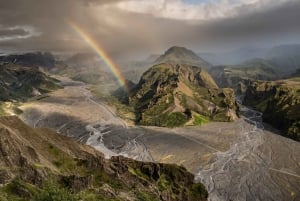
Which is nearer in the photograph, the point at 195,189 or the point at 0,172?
the point at 0,172

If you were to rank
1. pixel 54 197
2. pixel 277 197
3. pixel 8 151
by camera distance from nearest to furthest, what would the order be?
pixel 54 197, pixel 8 151, pixel 277 197

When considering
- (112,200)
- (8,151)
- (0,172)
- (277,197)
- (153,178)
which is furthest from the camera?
(277,197)

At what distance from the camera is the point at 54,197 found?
71.3 meters

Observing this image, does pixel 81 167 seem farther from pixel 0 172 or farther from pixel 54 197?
pixel 54 197

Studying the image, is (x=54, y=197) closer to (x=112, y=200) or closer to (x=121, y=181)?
(x=112, y=200)

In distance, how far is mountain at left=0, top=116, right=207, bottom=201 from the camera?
3497 inches

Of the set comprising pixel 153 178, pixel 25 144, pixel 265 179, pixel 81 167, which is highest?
pixel 25 144

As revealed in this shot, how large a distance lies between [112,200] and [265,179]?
103 metres

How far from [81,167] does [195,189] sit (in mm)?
45657

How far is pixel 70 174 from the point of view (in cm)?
11644

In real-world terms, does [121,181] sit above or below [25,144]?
below

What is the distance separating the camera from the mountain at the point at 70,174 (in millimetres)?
88812

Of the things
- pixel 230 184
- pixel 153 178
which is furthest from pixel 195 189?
pixel 230 184

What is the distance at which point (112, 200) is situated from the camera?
100m
